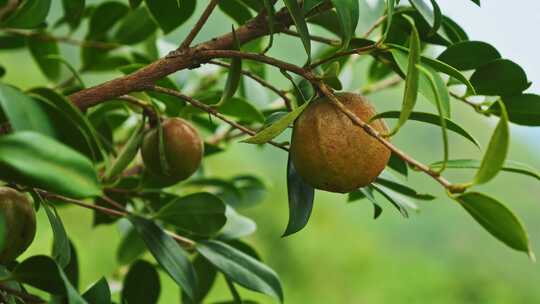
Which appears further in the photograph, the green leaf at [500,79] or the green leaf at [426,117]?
the green leaf at [500,79]

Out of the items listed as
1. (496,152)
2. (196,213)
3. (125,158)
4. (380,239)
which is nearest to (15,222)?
(125,158)

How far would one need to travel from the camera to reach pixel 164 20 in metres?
0.73

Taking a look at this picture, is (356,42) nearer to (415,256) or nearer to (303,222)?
(303,222)

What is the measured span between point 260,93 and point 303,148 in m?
0.57

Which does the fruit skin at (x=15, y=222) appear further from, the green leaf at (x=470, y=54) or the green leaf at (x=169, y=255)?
the green leaf at (x=470, y=54)

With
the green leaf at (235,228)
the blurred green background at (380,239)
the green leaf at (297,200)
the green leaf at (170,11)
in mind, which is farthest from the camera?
the blurred green background at (380,239)

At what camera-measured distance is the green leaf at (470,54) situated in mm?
640

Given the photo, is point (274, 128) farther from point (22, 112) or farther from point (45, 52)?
point (45, 52)

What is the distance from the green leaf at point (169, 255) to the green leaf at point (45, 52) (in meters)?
0.34

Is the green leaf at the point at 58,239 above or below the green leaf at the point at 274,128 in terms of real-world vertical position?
below

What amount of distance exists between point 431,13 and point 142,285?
1.38 ft

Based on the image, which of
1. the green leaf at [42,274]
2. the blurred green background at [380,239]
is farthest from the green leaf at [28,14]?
the blurred green background at [380,239]

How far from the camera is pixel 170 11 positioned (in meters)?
0.72

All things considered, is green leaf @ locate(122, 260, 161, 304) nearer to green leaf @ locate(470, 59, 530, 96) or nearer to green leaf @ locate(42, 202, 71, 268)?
green leaf @ locate(42, 202, 71, 268)
